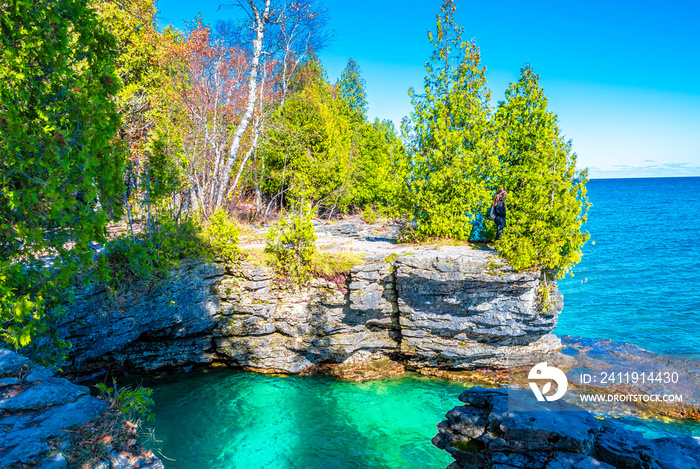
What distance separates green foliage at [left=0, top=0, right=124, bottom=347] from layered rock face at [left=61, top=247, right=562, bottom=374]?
4886mm

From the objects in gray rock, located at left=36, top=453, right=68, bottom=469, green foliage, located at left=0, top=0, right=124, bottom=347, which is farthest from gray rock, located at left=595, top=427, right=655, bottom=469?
green foliage, located at left=0, top=0, right=124, bottom=347

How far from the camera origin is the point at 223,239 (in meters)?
11.8

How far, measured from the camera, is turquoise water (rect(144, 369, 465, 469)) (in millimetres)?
8180

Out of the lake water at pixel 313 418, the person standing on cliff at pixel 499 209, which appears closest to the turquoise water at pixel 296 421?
the lake water at pixel 313 418

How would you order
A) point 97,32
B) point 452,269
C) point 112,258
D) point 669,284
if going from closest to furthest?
point 97,32 → point 112,258 → point 452,269 → point 669,284

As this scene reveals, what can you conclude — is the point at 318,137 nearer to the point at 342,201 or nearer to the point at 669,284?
the point at 342,201

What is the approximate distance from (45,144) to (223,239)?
20.8ft

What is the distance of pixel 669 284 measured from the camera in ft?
75.1

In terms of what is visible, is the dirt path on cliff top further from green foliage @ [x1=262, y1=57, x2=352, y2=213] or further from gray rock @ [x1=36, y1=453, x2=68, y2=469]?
gray rock @ [x1=36, y1=453, x2=68, y2=469]

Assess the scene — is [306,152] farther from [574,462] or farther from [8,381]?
[574,462]

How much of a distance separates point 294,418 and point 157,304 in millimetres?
5210

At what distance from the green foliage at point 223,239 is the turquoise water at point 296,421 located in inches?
152

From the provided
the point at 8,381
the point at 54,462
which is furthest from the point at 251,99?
the point at 54,462

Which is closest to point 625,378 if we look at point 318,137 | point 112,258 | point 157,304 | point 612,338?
point 612,338
